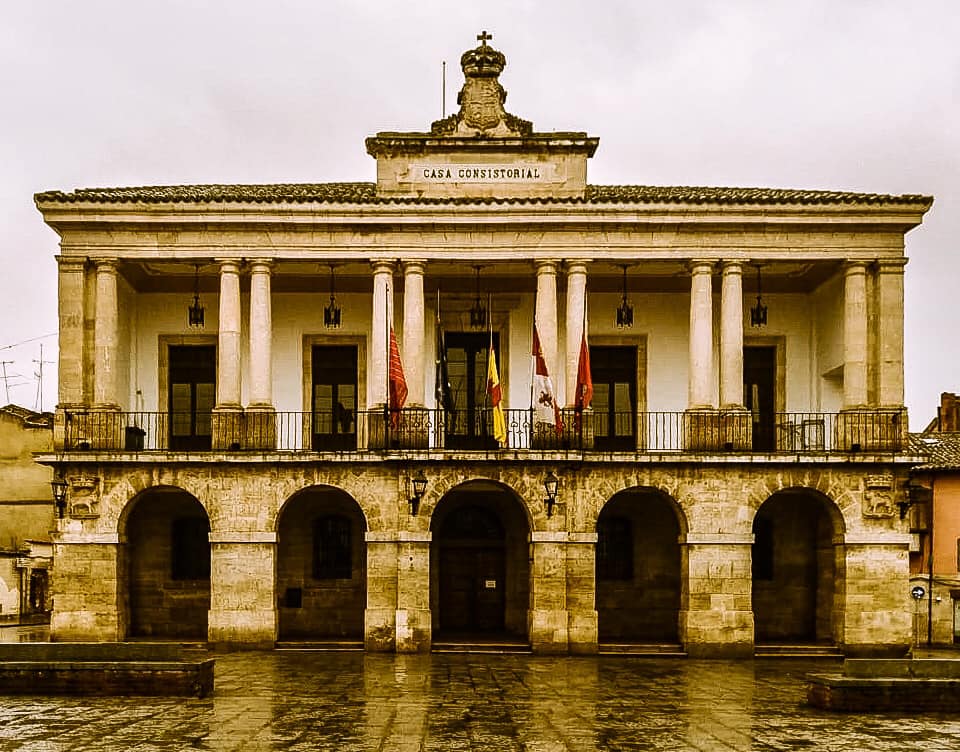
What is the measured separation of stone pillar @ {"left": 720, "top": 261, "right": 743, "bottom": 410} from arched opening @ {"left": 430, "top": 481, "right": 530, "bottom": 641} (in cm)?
569

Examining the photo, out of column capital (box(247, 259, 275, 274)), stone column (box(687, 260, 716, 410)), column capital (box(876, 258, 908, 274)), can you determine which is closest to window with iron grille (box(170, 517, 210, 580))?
column capital (box(247, 259, 275, 274))

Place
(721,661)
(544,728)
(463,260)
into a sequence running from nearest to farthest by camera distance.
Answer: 1. (544,728)
2. (721,661)
3. (463,260)

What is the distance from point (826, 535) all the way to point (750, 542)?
305cm

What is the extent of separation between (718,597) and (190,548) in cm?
1226

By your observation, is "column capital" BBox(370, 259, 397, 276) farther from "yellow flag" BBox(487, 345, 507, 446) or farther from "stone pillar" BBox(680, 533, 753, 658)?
"stone pillar" BBox(680, 533, 753, 658)

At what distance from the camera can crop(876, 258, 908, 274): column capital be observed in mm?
27781

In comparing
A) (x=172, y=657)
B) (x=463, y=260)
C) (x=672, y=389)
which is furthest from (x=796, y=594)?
(x=172, y=657)

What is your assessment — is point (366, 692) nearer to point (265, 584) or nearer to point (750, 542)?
point (265, 584)

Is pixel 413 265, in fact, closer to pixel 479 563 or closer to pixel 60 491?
pixel 479 563

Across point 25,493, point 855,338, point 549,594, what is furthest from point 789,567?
point 25,493

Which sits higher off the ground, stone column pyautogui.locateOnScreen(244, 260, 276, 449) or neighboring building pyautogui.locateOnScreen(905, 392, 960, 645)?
stone column pyautogui.locateOnScreen(244, 260, 276, 449)

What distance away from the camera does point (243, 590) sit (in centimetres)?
2711

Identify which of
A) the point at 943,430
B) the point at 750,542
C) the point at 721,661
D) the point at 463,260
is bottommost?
the point at 721,661

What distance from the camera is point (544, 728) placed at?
16.6 meters
